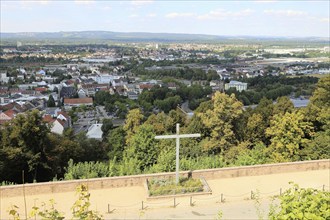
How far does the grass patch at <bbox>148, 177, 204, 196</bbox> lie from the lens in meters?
12.6

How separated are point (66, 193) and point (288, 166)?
27.7ft

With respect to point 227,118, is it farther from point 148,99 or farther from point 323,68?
point 323,68

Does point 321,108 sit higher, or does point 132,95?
point 321,108

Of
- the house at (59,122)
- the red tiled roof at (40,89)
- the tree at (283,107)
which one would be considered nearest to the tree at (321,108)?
the tree at (283,107)

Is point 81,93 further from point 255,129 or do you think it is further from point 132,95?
point 255,129

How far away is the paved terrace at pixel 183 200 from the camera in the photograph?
1148 cm

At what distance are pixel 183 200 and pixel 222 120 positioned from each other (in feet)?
29.8

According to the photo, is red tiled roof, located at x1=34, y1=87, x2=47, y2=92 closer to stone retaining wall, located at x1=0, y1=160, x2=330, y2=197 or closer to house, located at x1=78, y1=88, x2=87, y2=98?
house, located at x1=78, y1=88, x2=87, y2=98

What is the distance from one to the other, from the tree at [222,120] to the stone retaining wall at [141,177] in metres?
6.20

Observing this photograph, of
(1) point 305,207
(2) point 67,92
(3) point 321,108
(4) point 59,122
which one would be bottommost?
(4) point 59,122

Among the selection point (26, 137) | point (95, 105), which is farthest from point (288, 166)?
point (95, 105)

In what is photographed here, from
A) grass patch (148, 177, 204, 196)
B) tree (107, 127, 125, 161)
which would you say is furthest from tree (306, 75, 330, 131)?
tree (107, 127, 125, 161)

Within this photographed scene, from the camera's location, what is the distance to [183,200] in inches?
489

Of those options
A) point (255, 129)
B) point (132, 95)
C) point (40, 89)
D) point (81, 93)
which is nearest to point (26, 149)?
point (255, 129)
